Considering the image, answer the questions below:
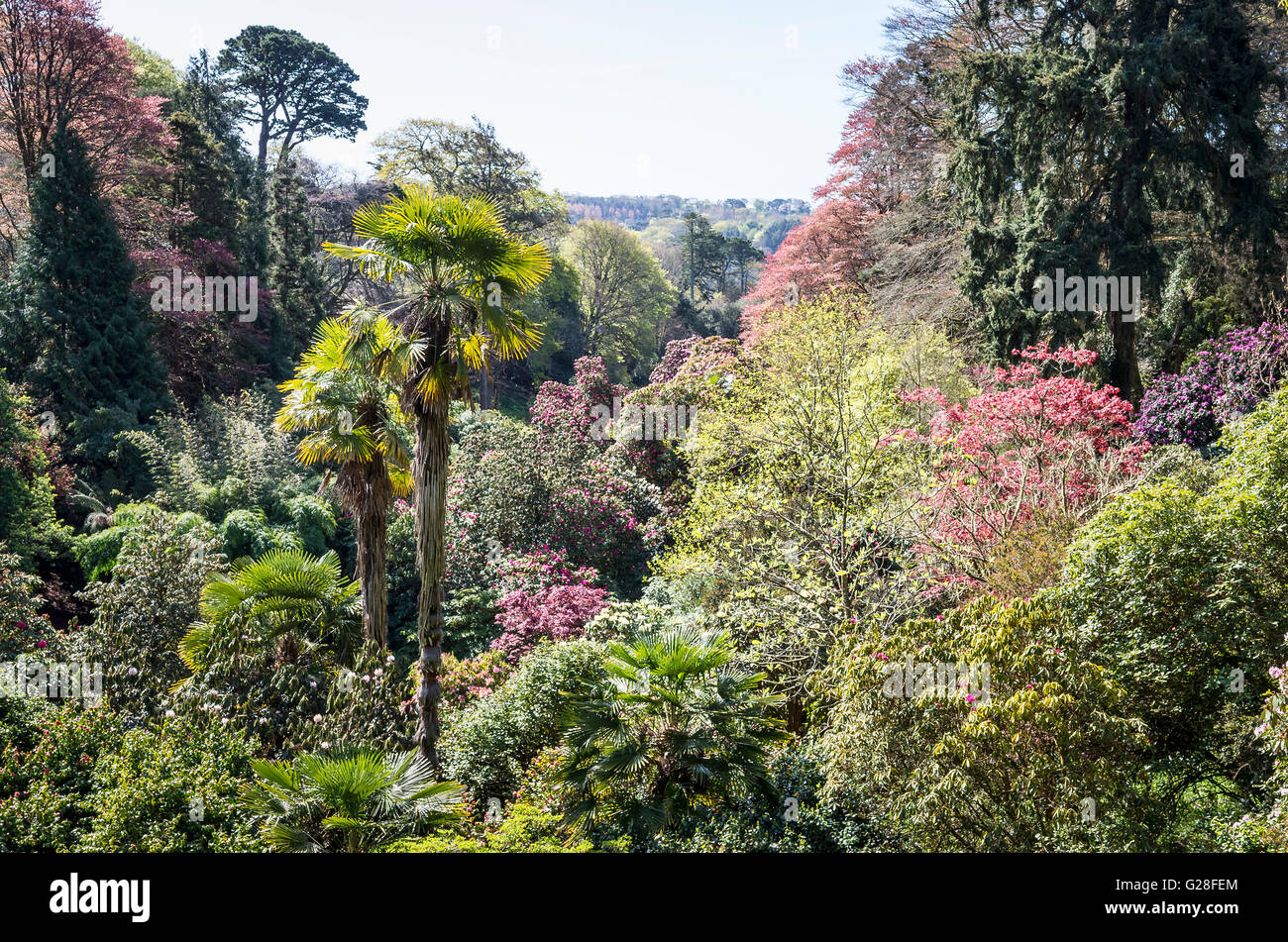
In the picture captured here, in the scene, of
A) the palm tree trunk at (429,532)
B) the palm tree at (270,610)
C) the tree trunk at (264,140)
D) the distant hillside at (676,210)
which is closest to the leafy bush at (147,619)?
the palm tree at (270,610)

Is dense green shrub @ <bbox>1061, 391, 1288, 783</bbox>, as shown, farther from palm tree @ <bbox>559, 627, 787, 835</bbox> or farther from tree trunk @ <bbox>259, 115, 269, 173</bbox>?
tree trunk @ <bbox>259, 115, 269, 173</bbox>

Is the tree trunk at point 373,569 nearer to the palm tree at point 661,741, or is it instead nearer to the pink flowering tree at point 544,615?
the pink flowering tree at point 544,615

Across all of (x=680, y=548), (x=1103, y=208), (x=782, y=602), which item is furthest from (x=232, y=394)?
(x=1103, y=208)

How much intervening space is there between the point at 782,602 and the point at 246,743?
5608 mm

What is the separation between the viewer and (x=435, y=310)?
7.85 metres

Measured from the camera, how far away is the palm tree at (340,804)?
603 cm

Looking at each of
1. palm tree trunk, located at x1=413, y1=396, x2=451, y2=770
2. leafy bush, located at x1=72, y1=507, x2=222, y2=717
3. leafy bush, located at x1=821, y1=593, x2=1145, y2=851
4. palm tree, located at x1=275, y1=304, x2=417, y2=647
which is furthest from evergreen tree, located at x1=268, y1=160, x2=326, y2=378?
leafy bush, located at x1=821, y1=593, x2=1145, y2=851

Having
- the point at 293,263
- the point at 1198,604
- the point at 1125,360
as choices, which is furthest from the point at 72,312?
the point at 1125,360

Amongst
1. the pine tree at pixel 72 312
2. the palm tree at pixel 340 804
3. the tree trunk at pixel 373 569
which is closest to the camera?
the palm tree at pixel 340 804

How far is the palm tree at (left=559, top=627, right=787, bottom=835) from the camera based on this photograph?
6.82m

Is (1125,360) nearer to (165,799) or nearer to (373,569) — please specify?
(373,569)

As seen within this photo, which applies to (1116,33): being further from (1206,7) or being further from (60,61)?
(60,61)

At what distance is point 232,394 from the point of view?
70.3 ft

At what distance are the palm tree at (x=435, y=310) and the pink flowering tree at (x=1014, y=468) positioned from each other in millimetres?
5562
